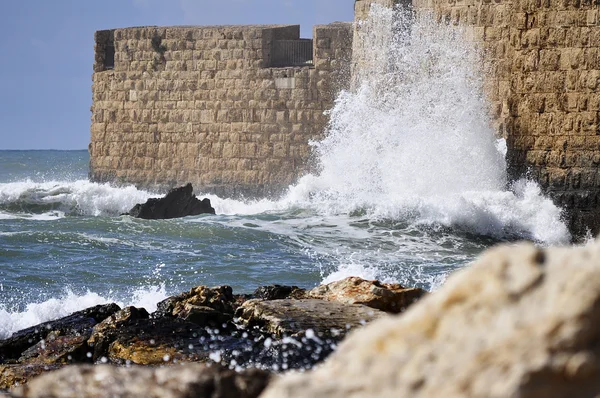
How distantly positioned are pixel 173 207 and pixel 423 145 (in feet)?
15.2

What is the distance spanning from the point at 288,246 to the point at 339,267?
8.56ft

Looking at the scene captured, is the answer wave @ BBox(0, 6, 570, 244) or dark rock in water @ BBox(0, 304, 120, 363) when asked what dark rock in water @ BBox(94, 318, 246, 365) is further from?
wave @ BBox(0, 6, 570, 244)

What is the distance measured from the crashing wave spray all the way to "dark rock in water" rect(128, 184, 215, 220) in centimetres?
196

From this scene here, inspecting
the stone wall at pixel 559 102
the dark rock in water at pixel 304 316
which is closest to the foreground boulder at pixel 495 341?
the dark rock in water at pixel 304 316

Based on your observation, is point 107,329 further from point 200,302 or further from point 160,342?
point 200,302

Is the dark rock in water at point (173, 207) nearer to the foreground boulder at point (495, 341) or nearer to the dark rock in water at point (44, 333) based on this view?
the dark rock in water at point (44, 333)

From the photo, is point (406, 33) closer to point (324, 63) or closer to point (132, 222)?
point (324, 63)

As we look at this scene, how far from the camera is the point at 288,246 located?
559 inches

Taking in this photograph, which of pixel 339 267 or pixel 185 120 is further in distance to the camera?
pixel 185 120

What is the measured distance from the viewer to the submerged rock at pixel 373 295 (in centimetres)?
679

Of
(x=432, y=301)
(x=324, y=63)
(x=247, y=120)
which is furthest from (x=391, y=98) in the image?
(x=432, y=301)

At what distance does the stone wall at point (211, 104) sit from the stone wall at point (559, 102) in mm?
6775

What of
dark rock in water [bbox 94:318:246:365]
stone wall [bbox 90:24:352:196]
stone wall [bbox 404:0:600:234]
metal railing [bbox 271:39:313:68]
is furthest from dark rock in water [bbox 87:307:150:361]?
metal railing [bbox 271:39:313:68]

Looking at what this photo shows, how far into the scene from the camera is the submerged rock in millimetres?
6791
